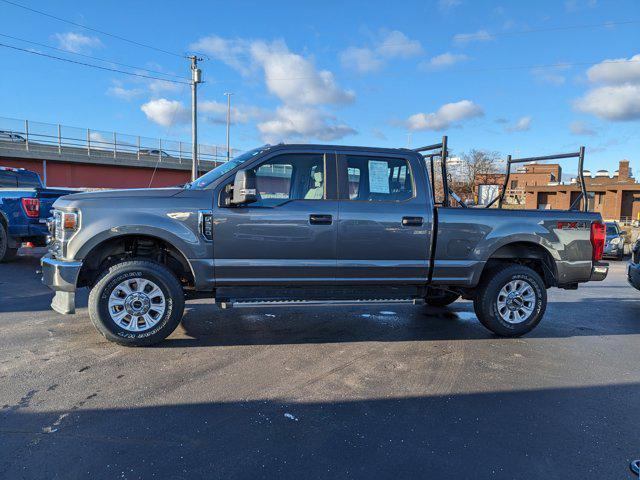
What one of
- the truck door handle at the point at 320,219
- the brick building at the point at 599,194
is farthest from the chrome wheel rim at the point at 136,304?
the brick building at the point at 599,194

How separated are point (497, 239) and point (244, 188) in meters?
2.98

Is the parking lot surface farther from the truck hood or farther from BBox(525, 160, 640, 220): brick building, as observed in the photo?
BBox(525, 160, 640, 220): brick building

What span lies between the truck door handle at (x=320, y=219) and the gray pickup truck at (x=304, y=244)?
0.01m

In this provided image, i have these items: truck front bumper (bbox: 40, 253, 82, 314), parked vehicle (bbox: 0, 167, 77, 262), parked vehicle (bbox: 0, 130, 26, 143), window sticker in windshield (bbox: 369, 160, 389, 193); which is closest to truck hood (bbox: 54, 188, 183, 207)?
truck front bumper (bbox: 40, 253, 82, 314)

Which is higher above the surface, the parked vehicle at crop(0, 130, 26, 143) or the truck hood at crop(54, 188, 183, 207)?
the parked vehicle at crop(0, 130, 26, 143)

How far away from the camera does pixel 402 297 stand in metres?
5.22

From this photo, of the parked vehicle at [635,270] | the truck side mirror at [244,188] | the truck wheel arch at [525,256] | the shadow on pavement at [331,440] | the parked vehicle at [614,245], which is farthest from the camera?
the parked vehicle at [614,245]

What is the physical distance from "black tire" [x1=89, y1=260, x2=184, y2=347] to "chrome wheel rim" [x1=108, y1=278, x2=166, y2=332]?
0.02 m

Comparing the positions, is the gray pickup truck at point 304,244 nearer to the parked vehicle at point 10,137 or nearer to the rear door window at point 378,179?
the rear door window at point 378,179

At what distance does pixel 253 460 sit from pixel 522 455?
170 cm

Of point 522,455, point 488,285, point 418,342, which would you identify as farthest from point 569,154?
point 522,455

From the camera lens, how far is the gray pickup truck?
4543mm

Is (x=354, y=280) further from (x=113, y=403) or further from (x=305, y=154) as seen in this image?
(x=113, y=403)

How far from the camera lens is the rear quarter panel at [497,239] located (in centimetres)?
520
